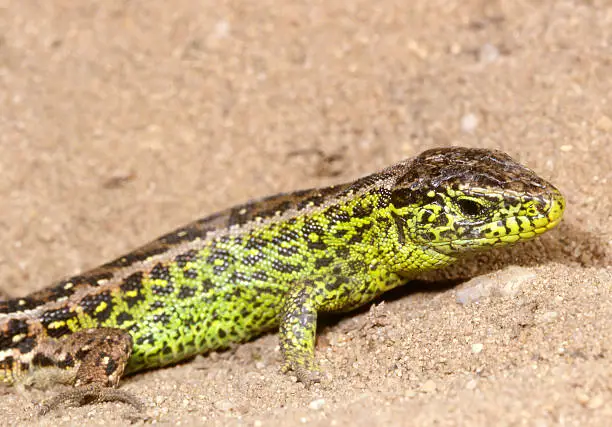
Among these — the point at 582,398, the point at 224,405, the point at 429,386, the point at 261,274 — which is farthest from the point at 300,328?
the point at 582,398

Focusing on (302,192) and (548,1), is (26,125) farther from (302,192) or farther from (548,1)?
(548,1)

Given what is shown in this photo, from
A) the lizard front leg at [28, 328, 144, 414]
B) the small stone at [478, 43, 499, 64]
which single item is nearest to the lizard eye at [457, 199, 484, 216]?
the lizard front leg at [28, 328, 144, 414]

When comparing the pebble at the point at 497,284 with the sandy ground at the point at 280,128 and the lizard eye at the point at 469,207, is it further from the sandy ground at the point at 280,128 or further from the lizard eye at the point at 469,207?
the lizard eye at the point at 469,207

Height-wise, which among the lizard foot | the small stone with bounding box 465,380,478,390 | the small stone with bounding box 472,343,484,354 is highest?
the small stone with bounding box 465,380,478,390

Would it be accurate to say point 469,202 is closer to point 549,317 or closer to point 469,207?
point 469,207

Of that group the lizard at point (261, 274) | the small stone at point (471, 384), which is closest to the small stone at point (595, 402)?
the small stone at point (471, 384)

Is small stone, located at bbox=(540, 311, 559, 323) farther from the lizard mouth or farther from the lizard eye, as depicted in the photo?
the lizard eye
